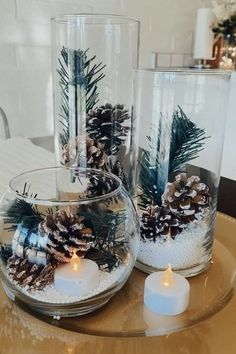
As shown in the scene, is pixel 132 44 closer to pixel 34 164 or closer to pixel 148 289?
pixel 148 289

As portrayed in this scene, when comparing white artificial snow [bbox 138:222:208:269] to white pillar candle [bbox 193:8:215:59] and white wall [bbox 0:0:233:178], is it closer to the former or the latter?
white wall [bbox 0:0:233:178]

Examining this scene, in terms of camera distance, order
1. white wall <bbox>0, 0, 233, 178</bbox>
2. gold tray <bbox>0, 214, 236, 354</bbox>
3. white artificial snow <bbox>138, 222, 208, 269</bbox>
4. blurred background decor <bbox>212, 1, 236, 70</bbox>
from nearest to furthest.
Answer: gold tray <bbox>0, 214, 236, 354</bbox>, white artificial snow <bbox>138, 222, 208, 269</bbox>, white wall <bbox>0, 0, 233, 178</bbox>, blurred background decor <bbox>212, 1, 236, 70</bbox>

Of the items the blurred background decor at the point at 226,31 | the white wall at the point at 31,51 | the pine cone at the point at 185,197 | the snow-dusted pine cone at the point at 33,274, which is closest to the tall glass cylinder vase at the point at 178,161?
the pine cone at the point at 185,197

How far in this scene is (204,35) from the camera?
148 centimetres

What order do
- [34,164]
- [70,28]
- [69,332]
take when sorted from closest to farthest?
[69,332]
[70,28]
[34,164]

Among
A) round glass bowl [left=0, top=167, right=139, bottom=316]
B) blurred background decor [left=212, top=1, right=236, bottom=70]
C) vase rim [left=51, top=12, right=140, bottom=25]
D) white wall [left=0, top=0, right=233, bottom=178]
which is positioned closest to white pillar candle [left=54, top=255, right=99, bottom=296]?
round glass bowl [left=0, top=167, right=139, bottom=316]

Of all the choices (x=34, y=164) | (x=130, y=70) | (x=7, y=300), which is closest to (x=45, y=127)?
(x=34, y=164)

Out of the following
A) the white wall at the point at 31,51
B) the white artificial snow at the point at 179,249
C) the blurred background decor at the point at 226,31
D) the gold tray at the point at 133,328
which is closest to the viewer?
the gold tray at the point at 133,328

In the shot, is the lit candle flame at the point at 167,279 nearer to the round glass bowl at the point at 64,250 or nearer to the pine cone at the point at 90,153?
the round glass bowl at the point at 64,250

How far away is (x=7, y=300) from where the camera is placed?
1.25 feet

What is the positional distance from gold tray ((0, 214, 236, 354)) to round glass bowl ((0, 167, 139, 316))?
16mm

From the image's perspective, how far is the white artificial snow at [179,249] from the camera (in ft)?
1.39

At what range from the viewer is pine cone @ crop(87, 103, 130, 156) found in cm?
45

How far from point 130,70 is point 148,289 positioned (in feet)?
0.86
